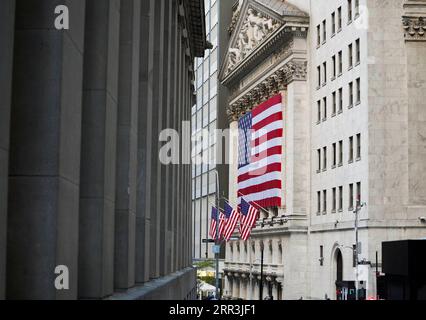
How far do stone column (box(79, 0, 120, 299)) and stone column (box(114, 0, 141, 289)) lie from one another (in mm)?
1904

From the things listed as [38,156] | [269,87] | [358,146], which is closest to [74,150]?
[38,156]

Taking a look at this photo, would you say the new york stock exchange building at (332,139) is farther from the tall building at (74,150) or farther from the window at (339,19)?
the tall building at (74,150)

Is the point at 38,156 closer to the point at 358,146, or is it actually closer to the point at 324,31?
the point at 358,146

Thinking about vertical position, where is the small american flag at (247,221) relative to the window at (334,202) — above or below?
below

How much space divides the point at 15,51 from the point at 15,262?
2.76m

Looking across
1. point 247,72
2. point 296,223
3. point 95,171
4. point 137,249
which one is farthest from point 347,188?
point 95,171

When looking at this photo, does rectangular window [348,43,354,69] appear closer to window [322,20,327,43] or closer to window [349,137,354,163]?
window [349,137,354,163]

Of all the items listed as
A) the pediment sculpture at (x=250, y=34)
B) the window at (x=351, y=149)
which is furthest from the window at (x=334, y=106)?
the pediment sculpture at (x=250, y=34)

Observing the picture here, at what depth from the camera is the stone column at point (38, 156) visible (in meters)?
10.9

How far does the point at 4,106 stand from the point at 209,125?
132 meters

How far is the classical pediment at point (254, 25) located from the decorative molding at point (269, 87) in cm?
440

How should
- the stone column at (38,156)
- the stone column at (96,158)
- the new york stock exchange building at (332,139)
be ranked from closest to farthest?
1. the stone column at (38,156)
2. the stone column at (96,158)
3. the new york stock exchange building at (332,139)

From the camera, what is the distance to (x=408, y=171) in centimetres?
7244
